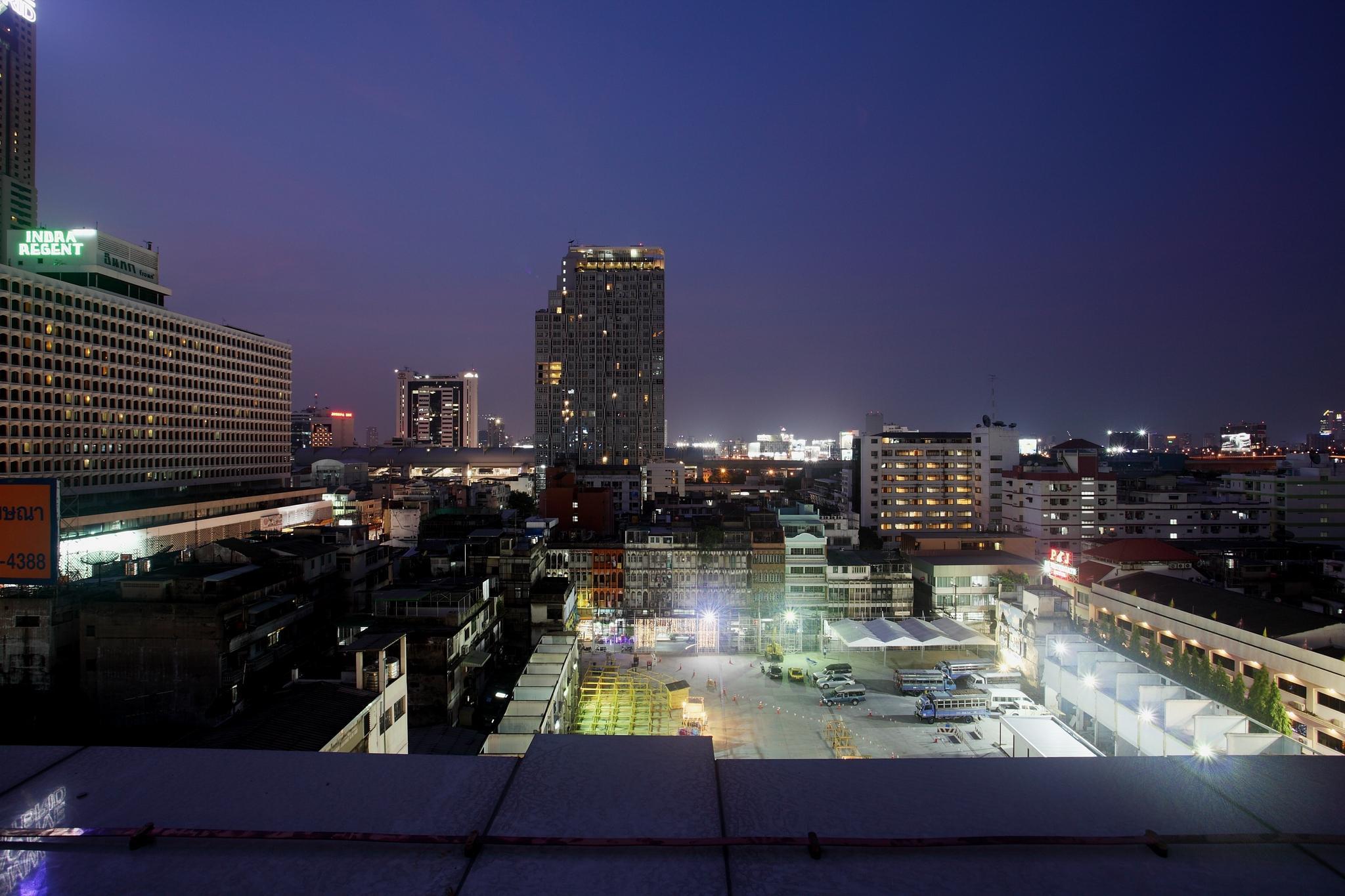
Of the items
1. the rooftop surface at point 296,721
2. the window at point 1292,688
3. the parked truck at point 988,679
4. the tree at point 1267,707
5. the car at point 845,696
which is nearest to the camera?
the rooftop surface at point 296,721

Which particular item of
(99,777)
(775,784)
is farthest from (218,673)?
(775,784)

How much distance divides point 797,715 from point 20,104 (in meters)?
92.0

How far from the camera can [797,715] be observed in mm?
24031

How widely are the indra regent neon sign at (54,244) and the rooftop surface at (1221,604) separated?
6626 cm

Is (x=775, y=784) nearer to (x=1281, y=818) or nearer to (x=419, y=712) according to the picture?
(x=1281, y=818)

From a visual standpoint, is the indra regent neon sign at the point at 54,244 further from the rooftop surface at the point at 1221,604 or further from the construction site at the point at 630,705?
the rooftop surface at the point at 1221,604

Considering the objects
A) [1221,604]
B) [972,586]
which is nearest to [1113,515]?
[972,586]

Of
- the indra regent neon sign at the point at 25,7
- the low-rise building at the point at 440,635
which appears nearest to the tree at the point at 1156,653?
the low-rise building at the point at 440,635

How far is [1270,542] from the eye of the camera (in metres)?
42.6

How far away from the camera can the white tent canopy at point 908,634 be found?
94.2 feet

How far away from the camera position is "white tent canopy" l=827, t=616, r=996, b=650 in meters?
28.7

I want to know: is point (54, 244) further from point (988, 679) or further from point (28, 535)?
A: point (988, 679)

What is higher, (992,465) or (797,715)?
(992,465)

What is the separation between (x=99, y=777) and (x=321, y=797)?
83cm
